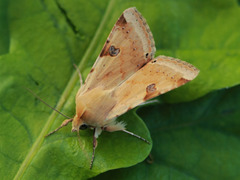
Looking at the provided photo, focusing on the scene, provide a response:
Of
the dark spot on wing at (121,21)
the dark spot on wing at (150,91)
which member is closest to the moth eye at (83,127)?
the dark spot on wing at (150,91)

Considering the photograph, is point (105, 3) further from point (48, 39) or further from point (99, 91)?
point (99, 91)

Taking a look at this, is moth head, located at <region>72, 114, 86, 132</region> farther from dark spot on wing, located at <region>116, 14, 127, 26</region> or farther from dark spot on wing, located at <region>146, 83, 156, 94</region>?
dark spot on wing, located at <region>116, 14, 127, 26</region>

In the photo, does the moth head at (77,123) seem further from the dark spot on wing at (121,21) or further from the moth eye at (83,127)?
the dark spot on wing at (121,21)

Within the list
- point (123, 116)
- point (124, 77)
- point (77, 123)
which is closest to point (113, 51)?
point (124, 77)

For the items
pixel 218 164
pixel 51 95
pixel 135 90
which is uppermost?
pixel 51 95

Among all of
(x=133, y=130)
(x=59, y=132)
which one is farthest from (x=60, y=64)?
(x=133, y=130)

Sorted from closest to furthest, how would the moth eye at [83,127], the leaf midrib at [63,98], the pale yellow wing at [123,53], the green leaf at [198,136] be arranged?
the leaf midrib at [63,98] → the moth eye at [83,127] → the pale yellow wing at [123,53] → the green leaf at [198,136]
